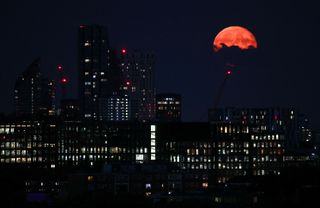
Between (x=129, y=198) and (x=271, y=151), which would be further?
(x=271, y=151)

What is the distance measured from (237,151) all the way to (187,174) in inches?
1195

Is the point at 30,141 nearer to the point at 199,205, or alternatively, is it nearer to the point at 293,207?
the point at 199,205

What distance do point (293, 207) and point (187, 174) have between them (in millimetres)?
79968

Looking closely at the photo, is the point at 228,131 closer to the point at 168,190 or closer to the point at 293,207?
the point at 168,190

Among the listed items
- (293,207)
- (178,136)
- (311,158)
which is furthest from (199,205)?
(311,158)

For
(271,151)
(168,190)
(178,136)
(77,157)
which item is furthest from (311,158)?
(168,190)

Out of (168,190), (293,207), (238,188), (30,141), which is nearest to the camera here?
(293,207)

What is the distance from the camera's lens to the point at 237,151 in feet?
598

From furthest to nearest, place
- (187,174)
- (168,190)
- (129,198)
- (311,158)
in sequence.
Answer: (311,158) < (187,174) < (168,190) < (129,198)

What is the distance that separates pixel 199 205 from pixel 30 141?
316ft

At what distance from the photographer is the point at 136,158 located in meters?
183

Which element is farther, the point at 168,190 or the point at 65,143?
the point at 65,143

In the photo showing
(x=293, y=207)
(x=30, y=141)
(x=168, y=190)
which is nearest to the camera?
(x=293, y=207)

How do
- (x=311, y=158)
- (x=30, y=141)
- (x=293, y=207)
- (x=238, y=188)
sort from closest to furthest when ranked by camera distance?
(x=293, y=207) → (x=238, y=188) → (x=30, y=141) → (x=311, y=158)
